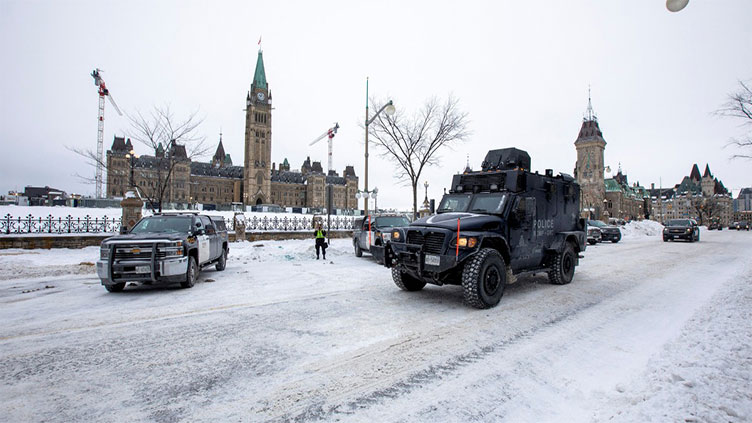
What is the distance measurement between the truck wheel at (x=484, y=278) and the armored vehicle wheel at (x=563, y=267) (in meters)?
2.73

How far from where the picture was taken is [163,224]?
973cm

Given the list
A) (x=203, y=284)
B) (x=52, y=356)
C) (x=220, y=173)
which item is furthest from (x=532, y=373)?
(x=220, y=173)

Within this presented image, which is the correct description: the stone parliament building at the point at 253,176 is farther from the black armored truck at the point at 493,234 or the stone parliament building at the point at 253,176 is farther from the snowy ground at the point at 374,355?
the snowy ground at the point at 374,355

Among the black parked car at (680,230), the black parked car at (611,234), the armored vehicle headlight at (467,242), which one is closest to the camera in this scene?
the armored vehicle headlight at (467,242)

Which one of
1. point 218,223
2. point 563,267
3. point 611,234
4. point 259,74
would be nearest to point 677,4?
point 563,267

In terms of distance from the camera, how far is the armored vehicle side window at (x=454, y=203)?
8.38 m

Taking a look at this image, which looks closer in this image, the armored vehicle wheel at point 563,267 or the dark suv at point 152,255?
the dark suv at point 152,255

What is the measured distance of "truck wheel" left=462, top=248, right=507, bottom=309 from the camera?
21.2 feet

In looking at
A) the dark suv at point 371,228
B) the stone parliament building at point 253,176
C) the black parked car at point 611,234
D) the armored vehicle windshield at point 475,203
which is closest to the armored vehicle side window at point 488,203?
the armored vehicle windshield at point 475,203

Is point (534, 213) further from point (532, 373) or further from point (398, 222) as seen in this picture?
point (398, 222)

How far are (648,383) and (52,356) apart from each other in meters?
6.69

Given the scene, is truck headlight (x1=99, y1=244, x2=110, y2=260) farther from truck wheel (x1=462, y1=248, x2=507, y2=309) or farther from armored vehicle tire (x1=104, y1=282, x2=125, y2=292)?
truck wheel (x1=462, y1=248, x2=507, y2=309)

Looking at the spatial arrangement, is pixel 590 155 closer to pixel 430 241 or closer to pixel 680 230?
pixel 680 230

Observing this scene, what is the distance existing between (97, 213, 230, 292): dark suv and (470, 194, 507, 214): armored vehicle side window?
6823 millimetres
